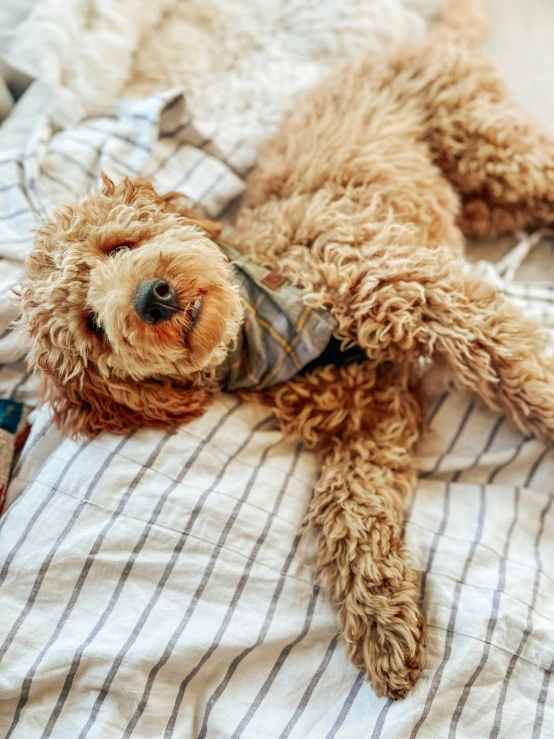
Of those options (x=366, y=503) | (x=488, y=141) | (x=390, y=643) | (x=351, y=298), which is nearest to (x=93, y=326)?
(x=351, y=298)

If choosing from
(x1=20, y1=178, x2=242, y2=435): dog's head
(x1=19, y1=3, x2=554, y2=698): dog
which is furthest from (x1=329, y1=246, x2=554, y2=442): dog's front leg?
(x1=20, y1=178, x2=242, y2=435): dog's head

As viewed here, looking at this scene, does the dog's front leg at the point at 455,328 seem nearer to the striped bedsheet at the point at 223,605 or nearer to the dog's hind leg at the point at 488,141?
the striped bedsheet at the point at 223,605

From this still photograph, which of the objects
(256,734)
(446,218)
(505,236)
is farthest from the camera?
(505,236)

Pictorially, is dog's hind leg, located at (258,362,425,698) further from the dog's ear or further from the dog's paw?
the dog's ear

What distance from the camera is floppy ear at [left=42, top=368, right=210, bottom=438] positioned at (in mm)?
1359

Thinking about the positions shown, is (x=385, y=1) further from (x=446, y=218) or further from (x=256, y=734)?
(x=256, y=734)

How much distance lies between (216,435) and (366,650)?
575 mm

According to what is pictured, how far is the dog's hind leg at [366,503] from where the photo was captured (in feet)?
4.15

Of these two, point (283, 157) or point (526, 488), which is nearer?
point (526, 488)

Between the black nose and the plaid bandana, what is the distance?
286mm

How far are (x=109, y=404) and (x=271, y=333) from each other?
41 cm

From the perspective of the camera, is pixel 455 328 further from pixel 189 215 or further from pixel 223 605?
pixel 223 605

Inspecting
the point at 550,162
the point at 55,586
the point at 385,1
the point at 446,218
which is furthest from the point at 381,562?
the point at 385,1

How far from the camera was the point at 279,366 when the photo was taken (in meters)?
1.48
